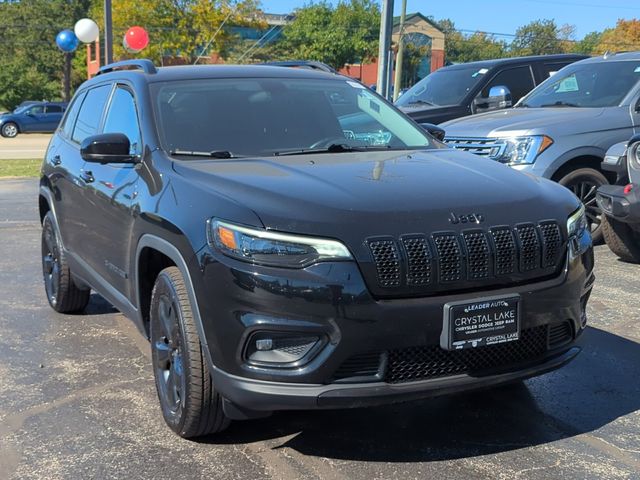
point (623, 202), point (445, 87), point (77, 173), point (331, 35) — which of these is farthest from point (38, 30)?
point (623, 202)

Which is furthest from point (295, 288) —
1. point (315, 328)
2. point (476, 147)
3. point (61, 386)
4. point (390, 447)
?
point (476, 147)

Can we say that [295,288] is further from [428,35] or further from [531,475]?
[428,35]

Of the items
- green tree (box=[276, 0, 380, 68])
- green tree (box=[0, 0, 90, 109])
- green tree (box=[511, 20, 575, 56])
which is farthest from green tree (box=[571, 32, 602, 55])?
green tree (box=[0, 0, 90, 109])

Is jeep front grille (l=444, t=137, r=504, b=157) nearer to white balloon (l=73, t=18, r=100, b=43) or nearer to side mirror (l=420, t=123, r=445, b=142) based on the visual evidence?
side mirror (l=420, t=123, r=445, b=142)

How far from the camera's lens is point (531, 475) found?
325cm

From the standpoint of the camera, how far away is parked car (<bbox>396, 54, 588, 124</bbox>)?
10.8 meters

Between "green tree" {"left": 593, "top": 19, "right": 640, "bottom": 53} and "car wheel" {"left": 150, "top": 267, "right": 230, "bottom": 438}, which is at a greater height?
"green tree" {"left": 593, "top": 19, "right": 640, "bottom": 53}

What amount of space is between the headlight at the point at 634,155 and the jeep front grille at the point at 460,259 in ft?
11.5

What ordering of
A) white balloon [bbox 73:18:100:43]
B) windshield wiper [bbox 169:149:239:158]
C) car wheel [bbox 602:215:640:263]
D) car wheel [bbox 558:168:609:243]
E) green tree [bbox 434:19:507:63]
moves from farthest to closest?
green tree [bbox 434:19:507:63]
white balloon [bbox 73:18:100:43]
car wheel [bbox 558:168:609:243]
car wheel [bbox 602:215:640:263]
windshield wiper [bbox 169:149:239:158]

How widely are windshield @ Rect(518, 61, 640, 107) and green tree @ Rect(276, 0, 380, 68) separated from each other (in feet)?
186

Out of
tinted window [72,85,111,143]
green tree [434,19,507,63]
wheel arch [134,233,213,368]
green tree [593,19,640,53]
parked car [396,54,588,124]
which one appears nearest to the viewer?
wheel arch [134,233,213,368]

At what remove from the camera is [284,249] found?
9.93 ft

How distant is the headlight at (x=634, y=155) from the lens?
640 centimetres

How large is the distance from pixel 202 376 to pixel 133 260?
3.11 ft
